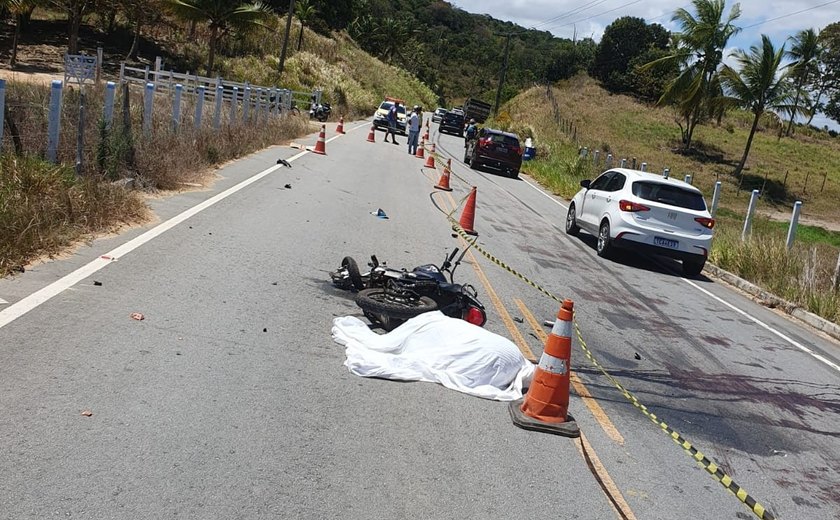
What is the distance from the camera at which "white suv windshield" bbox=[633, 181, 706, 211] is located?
1418 centimetres

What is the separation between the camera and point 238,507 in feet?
12.8

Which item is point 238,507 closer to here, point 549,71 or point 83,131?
point 83,131

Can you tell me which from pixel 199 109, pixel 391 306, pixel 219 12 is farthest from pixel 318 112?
pixel 391 306

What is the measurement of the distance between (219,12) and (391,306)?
35.6m

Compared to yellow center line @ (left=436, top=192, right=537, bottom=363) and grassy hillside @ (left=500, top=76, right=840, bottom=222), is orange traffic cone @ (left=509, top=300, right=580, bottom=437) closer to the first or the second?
yellow center line @ (left=436, top=192, right=537, bottom=363)

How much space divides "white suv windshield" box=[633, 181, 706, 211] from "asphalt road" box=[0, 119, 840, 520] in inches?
152

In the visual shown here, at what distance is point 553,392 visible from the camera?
218 inches

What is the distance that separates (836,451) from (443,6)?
556ft

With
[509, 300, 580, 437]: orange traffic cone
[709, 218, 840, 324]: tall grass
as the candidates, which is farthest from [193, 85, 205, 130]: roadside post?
[509, 300, 580, 437]: orange traffic cone

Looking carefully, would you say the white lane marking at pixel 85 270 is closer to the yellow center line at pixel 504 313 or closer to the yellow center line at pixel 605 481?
the yellow center line at pixel 504 313

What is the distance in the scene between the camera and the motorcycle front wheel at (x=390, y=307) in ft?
22.9

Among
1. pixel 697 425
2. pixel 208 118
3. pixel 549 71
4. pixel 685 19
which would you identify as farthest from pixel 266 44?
pixel 697 425

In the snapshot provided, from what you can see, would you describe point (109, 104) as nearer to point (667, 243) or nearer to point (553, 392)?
point (667, 243)

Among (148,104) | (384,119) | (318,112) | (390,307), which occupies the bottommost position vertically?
(390,307)
